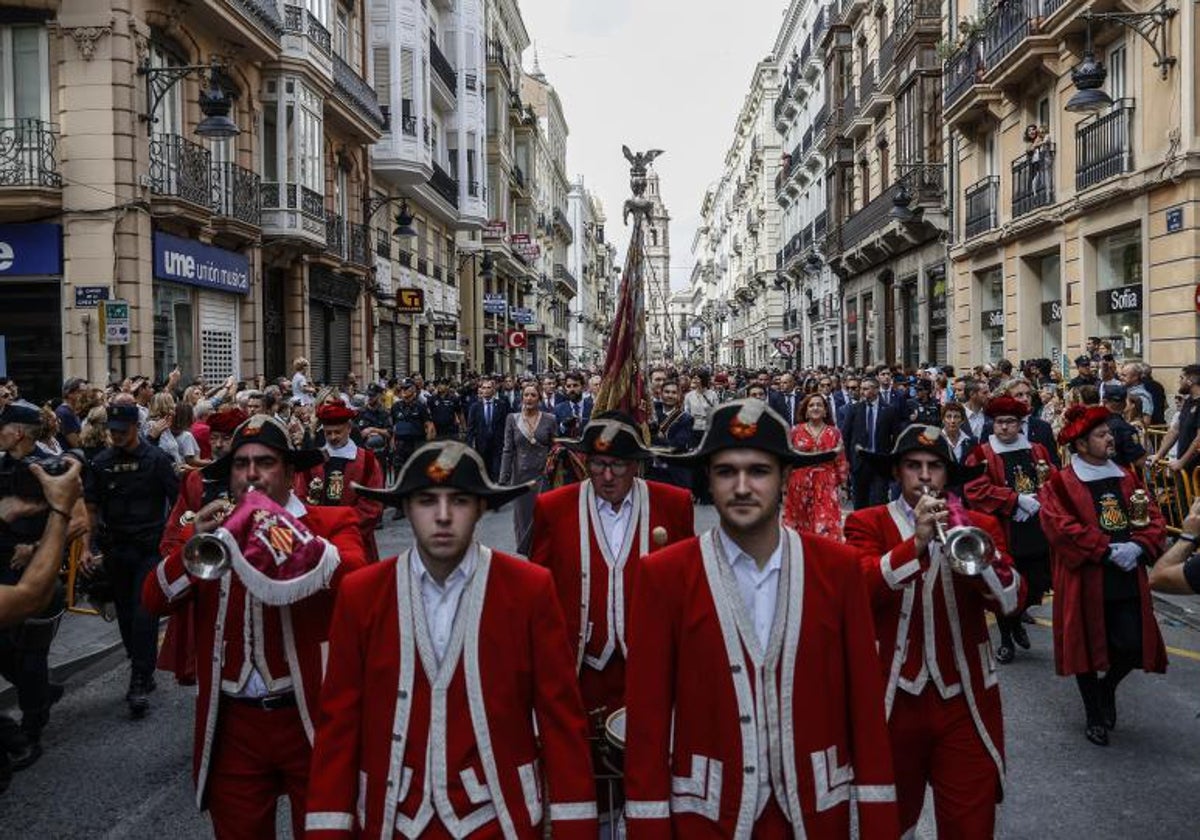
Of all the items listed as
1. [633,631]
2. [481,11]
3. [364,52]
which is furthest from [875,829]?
[481,11]

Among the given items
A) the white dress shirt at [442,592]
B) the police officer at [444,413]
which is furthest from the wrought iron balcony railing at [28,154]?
the white dress shirt at [442,592]

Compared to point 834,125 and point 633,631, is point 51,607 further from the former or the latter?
point 834,125

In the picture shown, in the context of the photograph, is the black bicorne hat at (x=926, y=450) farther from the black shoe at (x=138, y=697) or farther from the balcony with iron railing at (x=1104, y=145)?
the balcony with iron railing at (x=1104, y=145)

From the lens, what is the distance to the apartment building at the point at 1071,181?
52.2 feet

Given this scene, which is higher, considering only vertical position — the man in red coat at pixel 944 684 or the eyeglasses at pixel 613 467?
the eyeglasses at pixel 613 467

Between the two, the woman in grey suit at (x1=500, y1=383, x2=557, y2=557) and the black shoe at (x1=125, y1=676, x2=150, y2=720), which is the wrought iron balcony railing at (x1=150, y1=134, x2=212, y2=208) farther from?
the black shoe at (x1=125, y1=676, x2=150, y2=720)

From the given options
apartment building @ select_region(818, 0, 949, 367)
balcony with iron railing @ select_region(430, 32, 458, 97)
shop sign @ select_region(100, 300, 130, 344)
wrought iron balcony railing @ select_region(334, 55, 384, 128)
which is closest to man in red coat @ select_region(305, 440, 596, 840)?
shop sign @ select_region(100, 300, 130, 344)

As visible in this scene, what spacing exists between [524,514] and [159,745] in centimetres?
453

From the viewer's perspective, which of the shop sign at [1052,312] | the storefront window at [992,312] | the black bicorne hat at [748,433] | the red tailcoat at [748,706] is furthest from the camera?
the storefront window at [992,312]

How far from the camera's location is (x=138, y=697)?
267 inches

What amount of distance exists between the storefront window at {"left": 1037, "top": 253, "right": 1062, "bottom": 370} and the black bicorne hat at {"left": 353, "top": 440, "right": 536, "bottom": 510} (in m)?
20.3

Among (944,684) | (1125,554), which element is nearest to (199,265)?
(1125,554)

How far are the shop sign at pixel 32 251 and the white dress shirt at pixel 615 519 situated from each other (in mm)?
14970

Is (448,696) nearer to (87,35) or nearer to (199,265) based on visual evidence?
(87,35)
